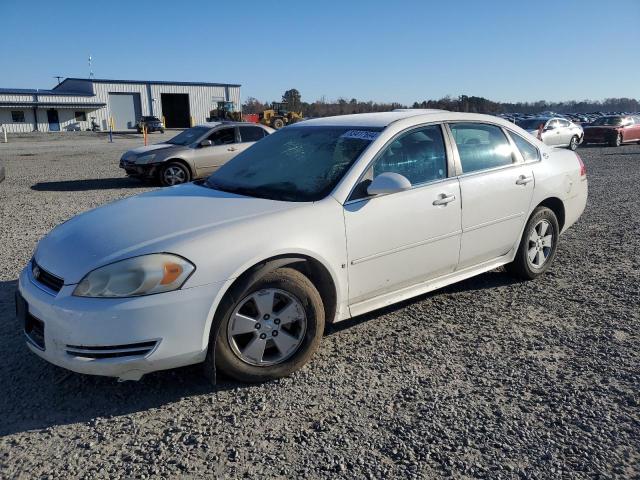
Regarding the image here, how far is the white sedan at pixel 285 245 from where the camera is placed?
280 centimetres

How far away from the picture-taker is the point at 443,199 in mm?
3926

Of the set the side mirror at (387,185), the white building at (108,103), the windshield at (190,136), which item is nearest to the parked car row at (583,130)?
the windshield at (190,136)

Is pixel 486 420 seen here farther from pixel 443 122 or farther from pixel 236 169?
pixel 236 169

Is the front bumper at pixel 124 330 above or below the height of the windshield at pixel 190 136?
below

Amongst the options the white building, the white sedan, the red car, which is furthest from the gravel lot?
the white building

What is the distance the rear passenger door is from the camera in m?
4.16

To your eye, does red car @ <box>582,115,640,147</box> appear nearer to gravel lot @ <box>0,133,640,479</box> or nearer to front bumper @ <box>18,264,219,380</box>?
gravel lot @ <box>0,133,640,479</box>

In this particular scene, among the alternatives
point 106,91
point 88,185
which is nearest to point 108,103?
point 106,91

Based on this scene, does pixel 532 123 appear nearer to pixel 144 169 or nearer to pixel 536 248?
pixel 144 169

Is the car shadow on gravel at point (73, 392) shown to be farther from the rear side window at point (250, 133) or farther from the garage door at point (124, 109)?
the garage door at point (124, 109)

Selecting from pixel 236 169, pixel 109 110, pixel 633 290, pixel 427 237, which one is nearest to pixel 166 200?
pixel 236 169

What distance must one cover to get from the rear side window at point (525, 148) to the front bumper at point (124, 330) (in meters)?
3.23

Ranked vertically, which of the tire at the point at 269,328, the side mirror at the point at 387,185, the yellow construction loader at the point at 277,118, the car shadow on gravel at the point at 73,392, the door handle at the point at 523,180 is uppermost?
the yellow construction loader at the point at 277,118

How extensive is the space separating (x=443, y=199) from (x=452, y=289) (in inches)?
46.3
